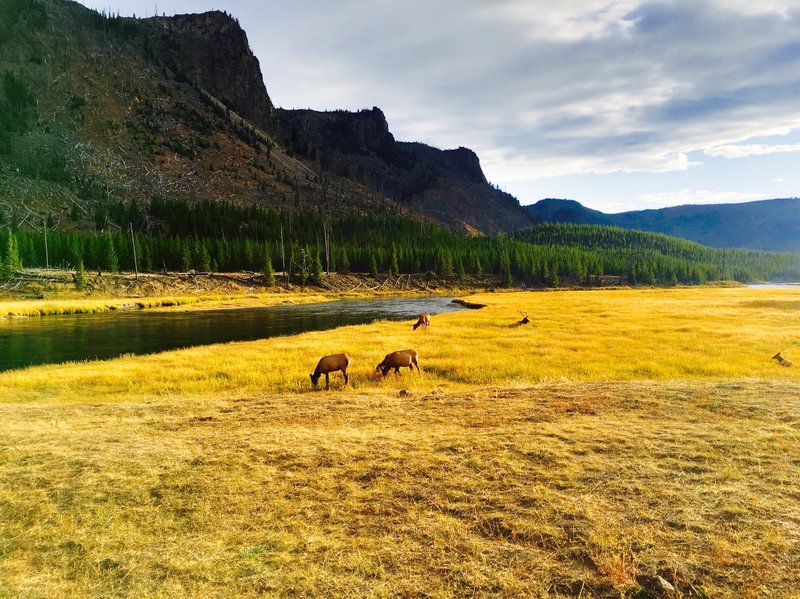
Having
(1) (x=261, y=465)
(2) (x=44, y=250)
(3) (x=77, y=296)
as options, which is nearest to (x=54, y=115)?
(2) (x=44, y=250)

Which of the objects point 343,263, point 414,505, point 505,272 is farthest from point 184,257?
point 414,505

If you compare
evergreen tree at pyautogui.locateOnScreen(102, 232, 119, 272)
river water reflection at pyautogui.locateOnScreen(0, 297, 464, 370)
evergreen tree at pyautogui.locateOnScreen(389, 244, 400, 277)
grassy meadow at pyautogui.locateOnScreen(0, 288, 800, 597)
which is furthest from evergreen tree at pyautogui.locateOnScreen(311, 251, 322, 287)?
grassy meadow at pyautogui.locateOnScreen(0, 288, 800, 597)

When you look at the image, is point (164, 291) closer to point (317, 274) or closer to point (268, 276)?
point (268, 276)

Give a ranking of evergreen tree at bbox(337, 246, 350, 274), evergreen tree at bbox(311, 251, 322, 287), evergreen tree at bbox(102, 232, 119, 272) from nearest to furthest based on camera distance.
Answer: evergreen tree at bbox(102, 232, 119, 272) → evergreen tree at bbox(311, 251, 322, 287) → evergreen tree at bbox(337, 246, 350, 274)

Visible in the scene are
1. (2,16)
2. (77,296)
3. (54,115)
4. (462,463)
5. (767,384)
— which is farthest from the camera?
(2,16)

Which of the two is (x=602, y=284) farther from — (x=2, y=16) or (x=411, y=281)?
(x=2, y=16)

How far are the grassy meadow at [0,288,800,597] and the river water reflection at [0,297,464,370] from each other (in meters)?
18.7

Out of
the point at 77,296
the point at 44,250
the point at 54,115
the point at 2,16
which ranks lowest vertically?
the point at 77,296

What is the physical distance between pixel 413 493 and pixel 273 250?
423ft

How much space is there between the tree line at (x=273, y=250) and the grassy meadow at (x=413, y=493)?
3569 inches

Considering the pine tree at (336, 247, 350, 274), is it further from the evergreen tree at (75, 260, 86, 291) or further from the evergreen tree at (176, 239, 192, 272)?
the evergreen tree at (75, 260, 86, 291)

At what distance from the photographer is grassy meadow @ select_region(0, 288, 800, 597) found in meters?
6.28

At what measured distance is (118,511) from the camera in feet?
27.3

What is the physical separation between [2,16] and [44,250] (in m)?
182
